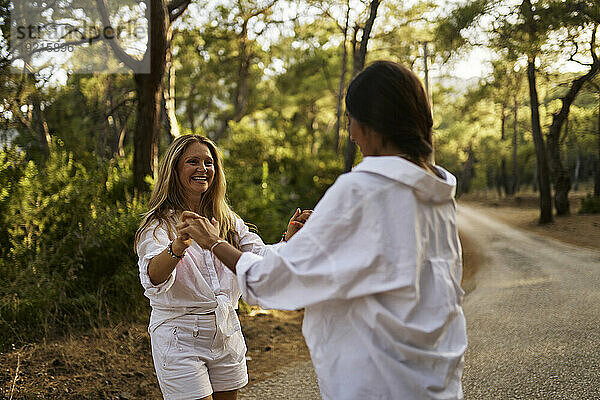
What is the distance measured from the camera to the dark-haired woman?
1578mm

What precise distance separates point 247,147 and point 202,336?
17.4 meters

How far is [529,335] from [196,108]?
3211 cm

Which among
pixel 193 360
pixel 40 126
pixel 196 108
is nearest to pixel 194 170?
pixel 193 360

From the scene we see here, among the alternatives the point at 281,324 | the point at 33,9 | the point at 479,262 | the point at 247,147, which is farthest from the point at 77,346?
the point at 247,147

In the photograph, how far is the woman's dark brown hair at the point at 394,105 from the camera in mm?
1656

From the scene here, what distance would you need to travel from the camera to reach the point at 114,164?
29.5 feet

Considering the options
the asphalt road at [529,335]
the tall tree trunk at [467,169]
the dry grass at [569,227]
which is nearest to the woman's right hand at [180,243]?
the asphalt road at [529,335]

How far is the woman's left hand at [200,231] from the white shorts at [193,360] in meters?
0.64

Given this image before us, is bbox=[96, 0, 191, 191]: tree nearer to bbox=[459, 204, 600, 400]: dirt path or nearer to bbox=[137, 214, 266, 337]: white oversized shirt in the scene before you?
bbox=[459, 204, 600, 400]: dirt path

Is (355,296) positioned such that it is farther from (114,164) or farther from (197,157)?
(114,164)

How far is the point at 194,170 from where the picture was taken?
277cm

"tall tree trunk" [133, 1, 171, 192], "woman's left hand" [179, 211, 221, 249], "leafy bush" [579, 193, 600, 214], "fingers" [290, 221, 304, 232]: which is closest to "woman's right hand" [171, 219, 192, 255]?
"woman's left hand" [179, 211, 221, 249]

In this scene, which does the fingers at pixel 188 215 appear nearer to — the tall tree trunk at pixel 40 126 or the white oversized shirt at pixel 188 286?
the white oversized shirt at pixel 188 286
